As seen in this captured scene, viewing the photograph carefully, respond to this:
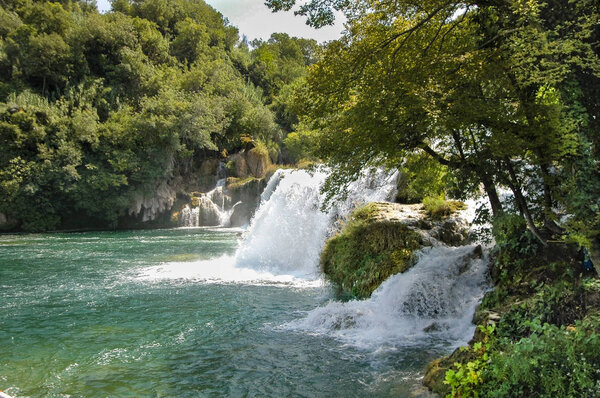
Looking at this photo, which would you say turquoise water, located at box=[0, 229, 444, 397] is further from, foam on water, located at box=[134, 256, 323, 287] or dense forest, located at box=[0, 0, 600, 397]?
dense forest, located at box=[0, 0, 600, 397]

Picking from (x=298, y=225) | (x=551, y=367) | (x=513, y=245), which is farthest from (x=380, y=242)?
(x=298, y=225)

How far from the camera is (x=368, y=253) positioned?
905 cm

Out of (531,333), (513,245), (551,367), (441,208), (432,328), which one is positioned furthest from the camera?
(441,208)

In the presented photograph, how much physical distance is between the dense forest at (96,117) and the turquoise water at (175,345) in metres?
18.0

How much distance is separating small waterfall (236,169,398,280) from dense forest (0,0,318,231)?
61.5 feet

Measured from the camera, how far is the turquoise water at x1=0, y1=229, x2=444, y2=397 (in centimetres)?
525

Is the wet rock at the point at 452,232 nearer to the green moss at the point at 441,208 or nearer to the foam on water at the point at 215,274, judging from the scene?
the green moss at the point at 441,208

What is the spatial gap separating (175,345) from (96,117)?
1197 inches

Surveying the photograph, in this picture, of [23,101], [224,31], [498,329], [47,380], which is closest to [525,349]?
[498,329]

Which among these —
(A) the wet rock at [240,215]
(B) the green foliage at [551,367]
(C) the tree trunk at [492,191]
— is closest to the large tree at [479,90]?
(C) the tree trunk at [492,191]

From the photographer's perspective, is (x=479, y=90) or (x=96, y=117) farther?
(x=96, y=117)

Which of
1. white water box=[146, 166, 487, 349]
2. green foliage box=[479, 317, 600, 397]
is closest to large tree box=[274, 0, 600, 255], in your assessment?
green foliage box=[479, 317, 600, 397]

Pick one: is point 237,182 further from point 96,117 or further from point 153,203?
point 96,117

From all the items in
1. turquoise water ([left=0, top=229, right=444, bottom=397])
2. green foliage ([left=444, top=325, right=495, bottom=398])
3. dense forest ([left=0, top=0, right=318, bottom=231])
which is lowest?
turquoise water ([left=0, top=229, right=444, bottom=397])
